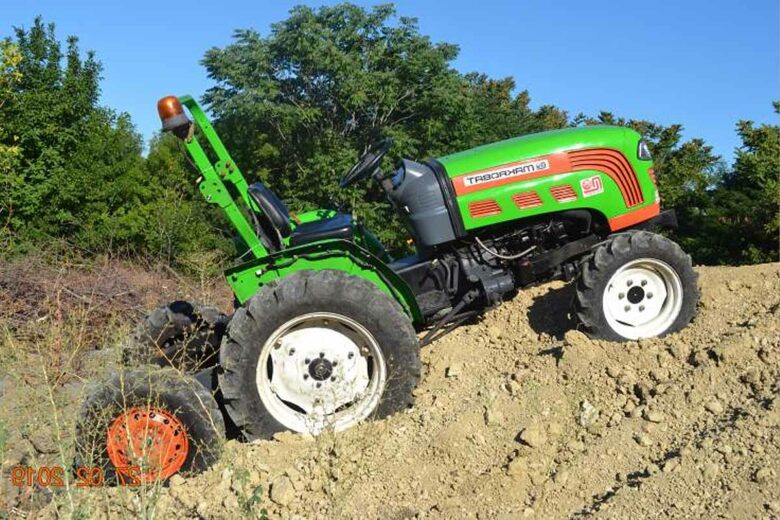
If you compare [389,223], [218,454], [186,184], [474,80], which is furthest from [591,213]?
[474,80]

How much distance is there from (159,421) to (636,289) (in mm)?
3180

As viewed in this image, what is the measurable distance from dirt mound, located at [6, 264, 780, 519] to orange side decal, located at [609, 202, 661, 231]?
2.72 feet

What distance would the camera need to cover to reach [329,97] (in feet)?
67.3

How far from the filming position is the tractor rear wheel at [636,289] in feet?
17.1

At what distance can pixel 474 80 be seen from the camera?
27.3 meters

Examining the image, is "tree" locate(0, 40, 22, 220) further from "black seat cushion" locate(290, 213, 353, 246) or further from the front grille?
the front grille

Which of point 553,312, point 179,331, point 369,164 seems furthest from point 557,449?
point 179,331

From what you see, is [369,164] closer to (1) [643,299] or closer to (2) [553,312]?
(2) [553,312]

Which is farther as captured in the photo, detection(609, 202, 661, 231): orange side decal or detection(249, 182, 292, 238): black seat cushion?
detection(609, 202, 661, 231): orange side decal

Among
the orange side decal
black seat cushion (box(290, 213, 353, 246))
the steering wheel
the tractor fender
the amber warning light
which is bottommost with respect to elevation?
the orange side decal

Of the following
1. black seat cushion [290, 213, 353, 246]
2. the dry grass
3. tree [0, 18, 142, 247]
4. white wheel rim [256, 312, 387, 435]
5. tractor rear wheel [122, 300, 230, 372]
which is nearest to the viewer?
the dry grass

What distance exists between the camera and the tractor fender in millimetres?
5160

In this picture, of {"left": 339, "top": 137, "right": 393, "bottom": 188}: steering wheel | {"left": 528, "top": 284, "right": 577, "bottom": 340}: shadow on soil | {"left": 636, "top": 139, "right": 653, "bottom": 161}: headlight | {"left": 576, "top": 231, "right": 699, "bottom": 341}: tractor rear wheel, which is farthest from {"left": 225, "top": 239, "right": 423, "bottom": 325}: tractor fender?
{"left": 636, "top": 139, "right": 653, "bottom": 161}: headlight

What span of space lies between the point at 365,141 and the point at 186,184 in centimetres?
480
